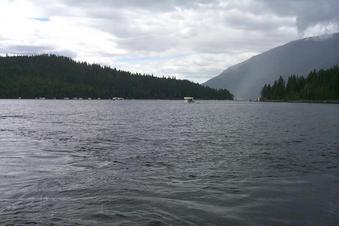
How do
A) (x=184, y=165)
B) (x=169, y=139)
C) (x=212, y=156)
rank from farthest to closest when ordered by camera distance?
Answer: (x=169, y=139), (x=212, y=156), (x=184, y=165)

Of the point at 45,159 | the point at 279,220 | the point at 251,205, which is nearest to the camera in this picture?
the point at 279,220

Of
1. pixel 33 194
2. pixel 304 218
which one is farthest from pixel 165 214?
pixel 33 194

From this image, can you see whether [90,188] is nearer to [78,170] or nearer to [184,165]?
[78,170]

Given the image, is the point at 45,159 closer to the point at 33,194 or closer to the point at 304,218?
the point at 33,194

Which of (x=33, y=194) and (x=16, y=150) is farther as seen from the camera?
(x=16, y=150)

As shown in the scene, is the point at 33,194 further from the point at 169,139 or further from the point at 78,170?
the point at 169,139

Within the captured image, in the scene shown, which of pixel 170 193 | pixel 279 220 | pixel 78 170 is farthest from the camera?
pixel 78 170

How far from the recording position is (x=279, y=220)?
1759cm

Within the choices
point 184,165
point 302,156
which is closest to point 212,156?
point 184,165

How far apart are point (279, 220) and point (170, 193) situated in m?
5.98

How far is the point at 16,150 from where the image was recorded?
3791cm

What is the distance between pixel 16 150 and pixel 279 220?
2713 centimetres

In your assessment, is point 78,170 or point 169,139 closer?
point 78,170

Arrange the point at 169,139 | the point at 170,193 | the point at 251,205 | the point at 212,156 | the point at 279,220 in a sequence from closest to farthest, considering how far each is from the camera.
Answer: the point at 279,220
the point at 251,205
the point at 170,193
the point at 212,156
the point at 169,139
